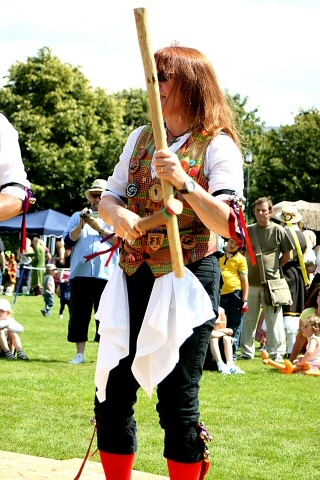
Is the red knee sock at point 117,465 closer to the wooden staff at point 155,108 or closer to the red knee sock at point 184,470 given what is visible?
the red knee sock at point 184,470

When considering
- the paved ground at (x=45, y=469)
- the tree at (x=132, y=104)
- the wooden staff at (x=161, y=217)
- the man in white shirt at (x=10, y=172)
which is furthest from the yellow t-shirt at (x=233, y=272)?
the tree at (x=132, y=104)

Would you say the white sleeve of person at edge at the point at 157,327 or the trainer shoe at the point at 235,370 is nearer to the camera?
the white sleeve of person at edge at the point at 157,327

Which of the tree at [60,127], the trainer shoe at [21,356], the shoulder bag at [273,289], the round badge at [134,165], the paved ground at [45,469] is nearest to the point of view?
the round badge at [134,165]

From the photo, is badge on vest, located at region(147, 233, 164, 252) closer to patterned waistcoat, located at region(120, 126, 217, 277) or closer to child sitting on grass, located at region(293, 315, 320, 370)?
patterned waistcoat, located at region(120, 126, 217, 277)

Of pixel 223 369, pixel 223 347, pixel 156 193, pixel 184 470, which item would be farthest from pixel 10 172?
pixel 223 347

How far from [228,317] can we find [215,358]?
1.17m

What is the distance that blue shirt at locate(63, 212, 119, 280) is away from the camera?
1014 cm

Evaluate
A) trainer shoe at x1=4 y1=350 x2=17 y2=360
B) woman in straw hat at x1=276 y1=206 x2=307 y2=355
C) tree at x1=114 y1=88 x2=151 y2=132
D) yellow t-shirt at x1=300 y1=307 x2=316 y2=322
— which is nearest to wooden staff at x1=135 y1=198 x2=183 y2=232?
yellow t-shirt at x1=300 y1=307 x2=316 y2=322

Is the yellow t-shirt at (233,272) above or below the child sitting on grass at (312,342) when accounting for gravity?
above

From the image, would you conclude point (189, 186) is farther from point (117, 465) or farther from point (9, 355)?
point (9, 355)

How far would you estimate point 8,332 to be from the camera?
11.1 meters

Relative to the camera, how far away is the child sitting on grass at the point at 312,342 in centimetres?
1034

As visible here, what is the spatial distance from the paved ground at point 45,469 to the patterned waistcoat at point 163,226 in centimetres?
A: 148

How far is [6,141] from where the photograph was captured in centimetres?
397
